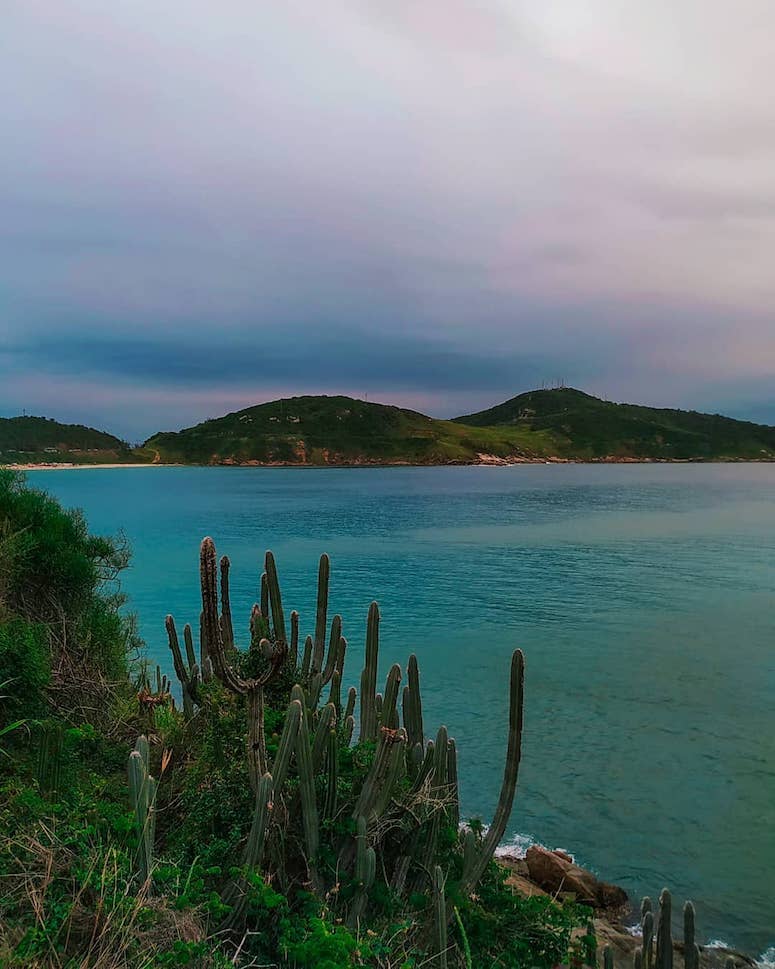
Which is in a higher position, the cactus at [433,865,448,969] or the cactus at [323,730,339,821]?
the cactus at [323,730,339,821]

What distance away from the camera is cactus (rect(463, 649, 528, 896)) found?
281 inches

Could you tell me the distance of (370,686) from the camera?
9320 mm

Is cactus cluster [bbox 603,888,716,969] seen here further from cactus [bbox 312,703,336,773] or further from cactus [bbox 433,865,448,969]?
cactus [bbox 312,703,336,773]

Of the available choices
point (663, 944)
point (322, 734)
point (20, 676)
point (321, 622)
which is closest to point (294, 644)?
point (321, 622)

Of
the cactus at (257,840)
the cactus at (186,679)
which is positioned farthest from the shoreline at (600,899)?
the cactus at (186,679)

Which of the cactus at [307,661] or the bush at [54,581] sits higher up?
the bush at [54,581]

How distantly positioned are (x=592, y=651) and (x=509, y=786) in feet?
61.6

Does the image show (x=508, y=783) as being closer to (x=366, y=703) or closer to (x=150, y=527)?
(x=366, y=703)

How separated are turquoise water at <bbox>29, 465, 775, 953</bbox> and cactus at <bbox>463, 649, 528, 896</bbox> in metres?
5.44

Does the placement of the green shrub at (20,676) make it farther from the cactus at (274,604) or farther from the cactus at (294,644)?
the cactus at (294,644)

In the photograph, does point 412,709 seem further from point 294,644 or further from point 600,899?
point 600,899

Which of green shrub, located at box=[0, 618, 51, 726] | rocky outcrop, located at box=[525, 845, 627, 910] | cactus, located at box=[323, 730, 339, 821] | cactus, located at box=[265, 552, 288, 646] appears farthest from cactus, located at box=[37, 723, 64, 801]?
rocky outcrop, located at box=[525, 845, 627, 910]

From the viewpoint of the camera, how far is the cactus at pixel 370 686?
887 centimetres

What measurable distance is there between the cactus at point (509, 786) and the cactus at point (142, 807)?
3.51 metres
